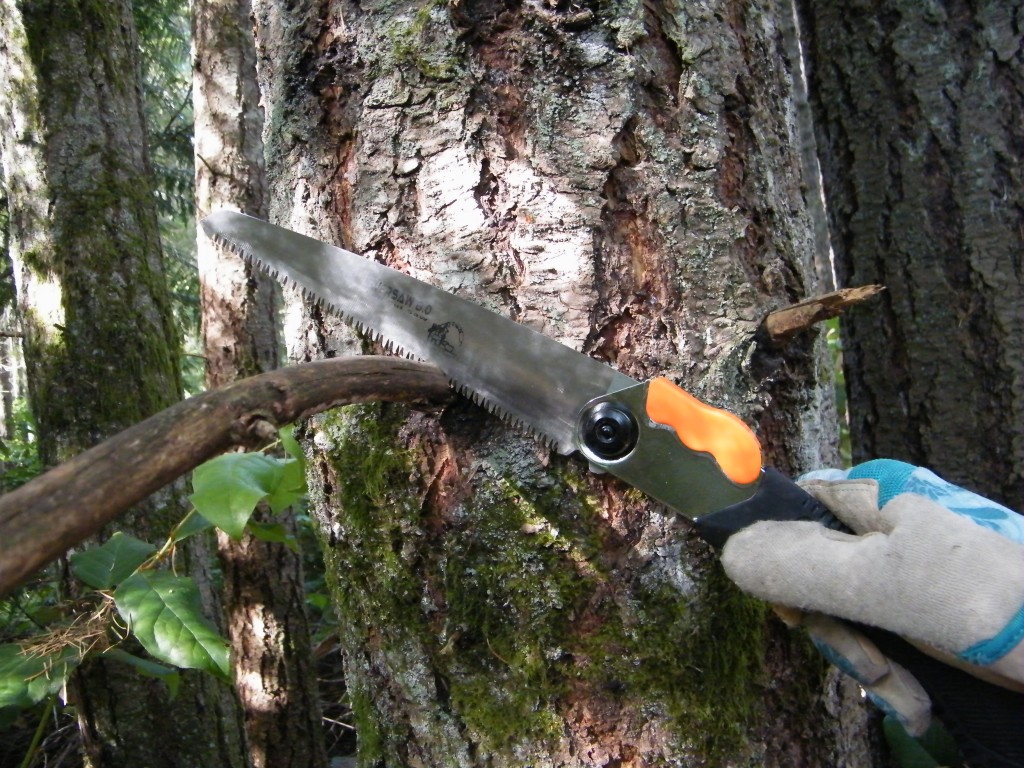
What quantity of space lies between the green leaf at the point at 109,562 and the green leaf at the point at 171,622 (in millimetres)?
178

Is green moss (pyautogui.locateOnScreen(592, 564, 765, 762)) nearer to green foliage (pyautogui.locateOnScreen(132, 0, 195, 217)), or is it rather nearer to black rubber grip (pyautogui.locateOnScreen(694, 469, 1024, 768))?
black rubber grip (pyautogui.locateOnScreen(694, 469, 1024, 768))

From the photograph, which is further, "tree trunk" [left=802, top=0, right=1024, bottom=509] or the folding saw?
"tree trunk" [left=802, top=0, right=1024, bottom=509]

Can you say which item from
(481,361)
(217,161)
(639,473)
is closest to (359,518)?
(481,361)

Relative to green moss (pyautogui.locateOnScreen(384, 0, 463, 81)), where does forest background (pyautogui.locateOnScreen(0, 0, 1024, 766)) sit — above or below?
below

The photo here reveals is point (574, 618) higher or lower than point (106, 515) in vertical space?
lower

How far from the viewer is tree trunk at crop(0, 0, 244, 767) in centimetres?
346

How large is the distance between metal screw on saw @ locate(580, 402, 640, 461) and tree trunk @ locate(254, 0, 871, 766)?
6 centimetres

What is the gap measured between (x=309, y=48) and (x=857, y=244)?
2.04 meters

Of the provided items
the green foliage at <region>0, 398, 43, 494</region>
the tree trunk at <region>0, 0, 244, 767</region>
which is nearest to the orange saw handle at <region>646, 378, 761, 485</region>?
the green foliage at <region>0, 398, 43, 494</region>

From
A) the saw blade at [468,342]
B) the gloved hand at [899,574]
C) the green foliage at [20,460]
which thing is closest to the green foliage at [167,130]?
the green foliage at [20,460]

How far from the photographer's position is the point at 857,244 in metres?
2.62

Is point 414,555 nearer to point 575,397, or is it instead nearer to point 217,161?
point 575,397

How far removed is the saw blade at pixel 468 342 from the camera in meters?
1.18

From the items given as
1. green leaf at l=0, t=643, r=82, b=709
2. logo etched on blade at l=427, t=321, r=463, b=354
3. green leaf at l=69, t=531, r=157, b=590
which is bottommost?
green leaf at l=0, t=643, r=82, b=709
